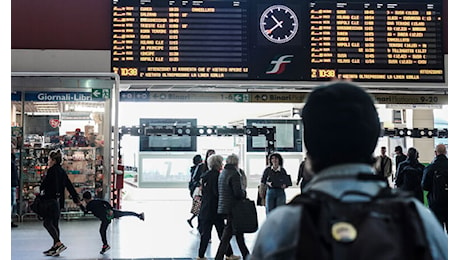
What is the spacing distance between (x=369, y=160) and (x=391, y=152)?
61.4 ft

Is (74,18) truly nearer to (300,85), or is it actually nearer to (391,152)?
(300,85)

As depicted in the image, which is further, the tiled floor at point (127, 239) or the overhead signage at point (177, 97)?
the overhead signage at point (177, 97)

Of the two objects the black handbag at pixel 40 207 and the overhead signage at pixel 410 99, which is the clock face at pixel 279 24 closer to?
the overhead signage at pixel 410 99

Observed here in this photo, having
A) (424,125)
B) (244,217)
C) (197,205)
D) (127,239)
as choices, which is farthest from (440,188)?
(424,125)

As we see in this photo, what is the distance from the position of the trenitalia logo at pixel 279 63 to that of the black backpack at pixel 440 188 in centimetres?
253

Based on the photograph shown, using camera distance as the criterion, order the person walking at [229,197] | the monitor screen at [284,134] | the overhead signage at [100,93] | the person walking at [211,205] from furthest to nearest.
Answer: the monitor screen at [284,134]
the overhead signage at [100,93]
the person walking at [211,205]
the person walking at [229,197]

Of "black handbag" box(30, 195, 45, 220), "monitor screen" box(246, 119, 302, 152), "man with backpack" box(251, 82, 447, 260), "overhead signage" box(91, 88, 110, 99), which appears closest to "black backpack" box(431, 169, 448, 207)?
"black handbag" box(30, 195, 45, 220)

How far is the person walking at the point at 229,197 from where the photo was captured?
20.6 ft

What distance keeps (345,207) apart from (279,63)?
589cm

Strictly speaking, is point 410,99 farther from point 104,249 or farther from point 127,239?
point 104,249

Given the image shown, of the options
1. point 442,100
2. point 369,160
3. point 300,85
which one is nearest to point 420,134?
point 442,100

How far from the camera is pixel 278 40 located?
6.93m

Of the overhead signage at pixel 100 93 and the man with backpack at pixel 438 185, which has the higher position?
the overhead signage at pixel 100 93

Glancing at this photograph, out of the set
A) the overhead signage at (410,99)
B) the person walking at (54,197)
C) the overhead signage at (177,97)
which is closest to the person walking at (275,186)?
the overhead signage at (177,97)
